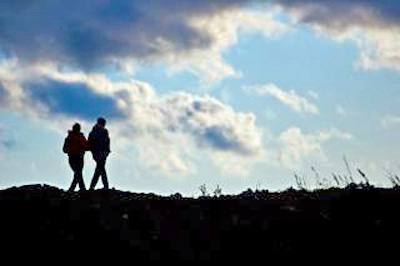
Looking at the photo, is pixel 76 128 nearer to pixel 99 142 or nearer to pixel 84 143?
pixel 84 143

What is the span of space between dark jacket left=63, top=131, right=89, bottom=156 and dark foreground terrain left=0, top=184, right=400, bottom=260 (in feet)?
23.1

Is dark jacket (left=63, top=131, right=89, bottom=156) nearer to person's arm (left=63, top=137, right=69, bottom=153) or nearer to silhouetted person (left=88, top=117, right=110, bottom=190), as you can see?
person's arm (left=63, top=137, right=69, bottom=153)

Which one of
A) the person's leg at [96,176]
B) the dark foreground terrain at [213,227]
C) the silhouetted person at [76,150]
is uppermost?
the silhouetted person at [76,150]

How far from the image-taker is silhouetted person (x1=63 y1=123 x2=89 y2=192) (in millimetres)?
21016

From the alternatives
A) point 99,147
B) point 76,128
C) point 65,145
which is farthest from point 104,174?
point 76,128

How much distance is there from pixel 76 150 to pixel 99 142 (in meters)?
0.72

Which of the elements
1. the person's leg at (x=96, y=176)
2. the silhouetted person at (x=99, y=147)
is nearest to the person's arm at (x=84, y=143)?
Answer: the silhouetted person at (x=99, y=147)

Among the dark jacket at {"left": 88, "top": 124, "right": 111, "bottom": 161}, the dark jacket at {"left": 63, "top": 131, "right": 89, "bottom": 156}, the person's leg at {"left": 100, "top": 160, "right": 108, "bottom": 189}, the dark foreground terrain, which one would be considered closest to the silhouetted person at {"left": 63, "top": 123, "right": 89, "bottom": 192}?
the dark jacket at {"left": 63, "top": 131, "right": 89, "bottom": 156}

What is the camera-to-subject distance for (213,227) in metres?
11.9

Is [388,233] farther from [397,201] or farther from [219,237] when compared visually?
[219,237]

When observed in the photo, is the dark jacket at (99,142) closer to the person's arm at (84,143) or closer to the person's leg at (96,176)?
the person's arm at (84,143)

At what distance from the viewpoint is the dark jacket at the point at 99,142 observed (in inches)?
831

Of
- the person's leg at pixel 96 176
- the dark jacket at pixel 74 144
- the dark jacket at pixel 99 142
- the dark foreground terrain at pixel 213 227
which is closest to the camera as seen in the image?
the dark foreground terrain at pixel 213 227

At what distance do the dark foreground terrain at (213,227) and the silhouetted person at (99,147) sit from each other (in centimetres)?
721
